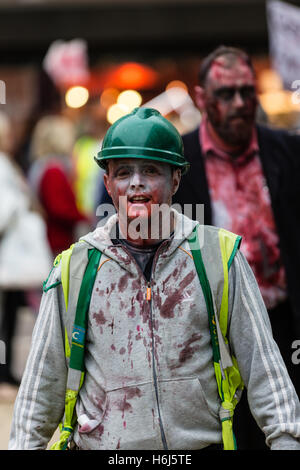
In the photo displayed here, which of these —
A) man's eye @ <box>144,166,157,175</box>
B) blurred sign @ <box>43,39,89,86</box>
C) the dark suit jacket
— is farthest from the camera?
blurred sign @ <box>43,39,89,86</box>

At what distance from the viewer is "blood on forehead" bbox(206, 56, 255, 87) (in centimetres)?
479

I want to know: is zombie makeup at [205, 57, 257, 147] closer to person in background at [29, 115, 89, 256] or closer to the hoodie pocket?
the hoodie pocket

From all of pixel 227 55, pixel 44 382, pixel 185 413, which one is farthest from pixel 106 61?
pixel 185 413

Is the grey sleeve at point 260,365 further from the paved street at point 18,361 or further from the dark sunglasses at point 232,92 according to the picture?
the paved street at point 18,361

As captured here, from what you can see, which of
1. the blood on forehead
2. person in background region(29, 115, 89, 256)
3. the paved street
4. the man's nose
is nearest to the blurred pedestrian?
the paved street

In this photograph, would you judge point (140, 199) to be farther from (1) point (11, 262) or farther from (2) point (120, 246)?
(1) point (11, 262)

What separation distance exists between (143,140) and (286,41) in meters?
4.18

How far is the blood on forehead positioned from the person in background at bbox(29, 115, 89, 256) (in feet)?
12.0

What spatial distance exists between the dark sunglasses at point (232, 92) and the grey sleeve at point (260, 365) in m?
1.88

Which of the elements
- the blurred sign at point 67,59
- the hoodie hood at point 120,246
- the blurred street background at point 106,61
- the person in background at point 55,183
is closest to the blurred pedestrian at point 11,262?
the person in background at point 55,183

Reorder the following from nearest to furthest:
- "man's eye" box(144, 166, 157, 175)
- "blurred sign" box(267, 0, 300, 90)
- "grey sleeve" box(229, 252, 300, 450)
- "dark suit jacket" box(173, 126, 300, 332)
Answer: "grey sleeve" box(229, 252, 300, 450) < "man's eye" box(144, 166, 157, 175) < "dark suit jacket" box(173, 126, 300, 332) < "blurred sign" box(267, 0, 300, 90)
